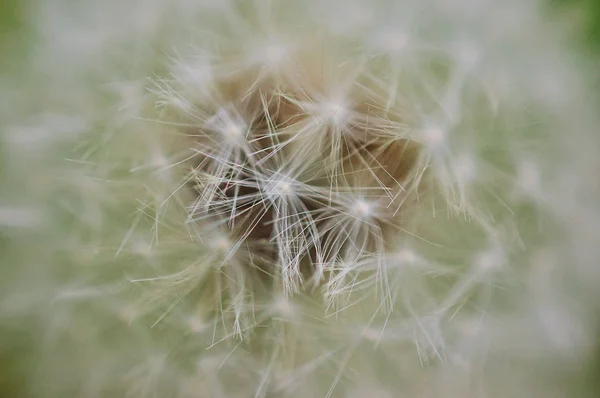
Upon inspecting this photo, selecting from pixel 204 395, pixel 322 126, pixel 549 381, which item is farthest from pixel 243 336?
pixel 549 381

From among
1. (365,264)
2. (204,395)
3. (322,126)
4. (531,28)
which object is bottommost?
(204,395)

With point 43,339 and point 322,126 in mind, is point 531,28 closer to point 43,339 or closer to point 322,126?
point 322,126

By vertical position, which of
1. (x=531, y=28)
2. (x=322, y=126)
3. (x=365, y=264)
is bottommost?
(x=365, y=264)

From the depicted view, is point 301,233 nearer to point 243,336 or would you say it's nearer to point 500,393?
point 243,336

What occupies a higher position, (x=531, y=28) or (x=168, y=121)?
(x=531, y=28)

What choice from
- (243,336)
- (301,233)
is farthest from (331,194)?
(243,336)

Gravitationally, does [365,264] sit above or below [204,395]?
above
